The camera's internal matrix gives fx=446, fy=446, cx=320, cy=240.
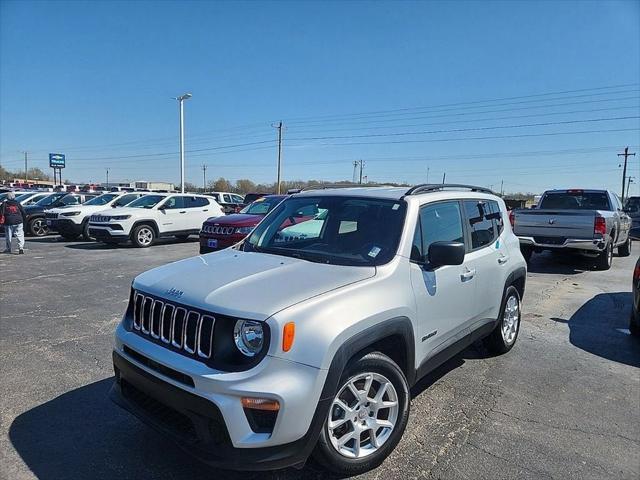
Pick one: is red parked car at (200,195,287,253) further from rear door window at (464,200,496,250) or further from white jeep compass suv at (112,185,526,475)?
white jeep compass suv at (112,185,526,475)

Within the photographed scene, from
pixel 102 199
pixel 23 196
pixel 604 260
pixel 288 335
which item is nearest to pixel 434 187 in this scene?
pixel 288 335

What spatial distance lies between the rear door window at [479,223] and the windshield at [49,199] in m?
18.9

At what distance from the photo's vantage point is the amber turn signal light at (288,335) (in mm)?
2328

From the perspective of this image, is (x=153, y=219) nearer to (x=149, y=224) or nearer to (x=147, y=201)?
(x=149, y=224)

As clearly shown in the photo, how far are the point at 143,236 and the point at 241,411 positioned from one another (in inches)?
518

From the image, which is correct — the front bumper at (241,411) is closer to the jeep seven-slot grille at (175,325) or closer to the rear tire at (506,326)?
the jeep seven-slot grille at (175,325)

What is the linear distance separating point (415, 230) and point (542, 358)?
8.54 ft

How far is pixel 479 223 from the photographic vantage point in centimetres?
438

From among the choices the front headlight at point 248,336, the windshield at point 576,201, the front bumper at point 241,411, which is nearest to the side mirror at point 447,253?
the front bumper at point 241,411

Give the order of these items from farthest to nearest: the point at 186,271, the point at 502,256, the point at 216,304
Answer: the point at 502,256
the point at 186,271
the point at 216,304

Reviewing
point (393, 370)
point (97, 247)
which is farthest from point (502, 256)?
point (97, 247)

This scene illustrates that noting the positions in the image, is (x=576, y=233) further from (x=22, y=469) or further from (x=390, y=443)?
(x=22, y=469)

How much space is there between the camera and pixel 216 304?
97.9 inches

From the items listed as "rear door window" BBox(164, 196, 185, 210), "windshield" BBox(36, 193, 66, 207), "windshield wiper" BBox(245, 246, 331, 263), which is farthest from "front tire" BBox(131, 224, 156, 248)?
"windshield wiper" BBox(245, 246, 331, 263)
